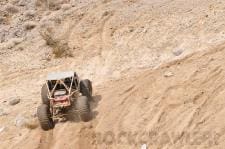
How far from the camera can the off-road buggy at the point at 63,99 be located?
1298 centimetres

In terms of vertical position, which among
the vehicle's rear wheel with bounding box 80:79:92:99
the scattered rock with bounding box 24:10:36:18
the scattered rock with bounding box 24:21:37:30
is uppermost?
the scattered rock with bounding box 24:10:36:18

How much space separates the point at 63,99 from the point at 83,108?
72cm

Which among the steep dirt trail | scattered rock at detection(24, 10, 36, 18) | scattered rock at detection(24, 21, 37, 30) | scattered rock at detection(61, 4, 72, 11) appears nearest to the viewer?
the steep dirt trail

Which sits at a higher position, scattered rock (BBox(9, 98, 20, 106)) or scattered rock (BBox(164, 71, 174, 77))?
scattered rock (BBox(164, 71, 174, 77))

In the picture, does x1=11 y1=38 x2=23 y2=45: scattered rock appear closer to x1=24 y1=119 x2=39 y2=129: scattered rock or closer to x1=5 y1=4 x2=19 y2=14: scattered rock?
x1=5 y1=4 x2=19 y2=14: scattered rock

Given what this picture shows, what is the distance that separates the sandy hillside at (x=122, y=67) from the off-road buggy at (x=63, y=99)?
1.08 feet

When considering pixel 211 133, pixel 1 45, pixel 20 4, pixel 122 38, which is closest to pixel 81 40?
pixel 122 38

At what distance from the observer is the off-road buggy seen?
1298 centimetres

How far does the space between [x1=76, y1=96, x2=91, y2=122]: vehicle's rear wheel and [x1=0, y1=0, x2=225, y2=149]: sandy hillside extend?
8.6 inches

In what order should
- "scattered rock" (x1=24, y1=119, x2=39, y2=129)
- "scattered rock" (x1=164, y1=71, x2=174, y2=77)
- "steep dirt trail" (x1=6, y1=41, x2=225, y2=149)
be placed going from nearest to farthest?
"steep dirt trail" (x1=6, y1=41, x2=225, y2=149) < "scattered rock" (x1=24, y1=119, x2=39, y2=129) < "scattered rock" (x1=164, y1=71, x2=174, y2=77)

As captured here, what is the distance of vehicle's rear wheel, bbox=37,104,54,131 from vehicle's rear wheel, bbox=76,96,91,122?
2.83ft

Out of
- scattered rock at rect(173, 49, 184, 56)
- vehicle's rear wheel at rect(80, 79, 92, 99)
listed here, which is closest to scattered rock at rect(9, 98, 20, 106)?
vehicle's rear wheel at rect(80, 79, 92, 99)

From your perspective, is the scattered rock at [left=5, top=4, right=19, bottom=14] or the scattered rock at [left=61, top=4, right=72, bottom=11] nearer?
the scattered rock at [left=5, top=4, right=19, bottom=14]

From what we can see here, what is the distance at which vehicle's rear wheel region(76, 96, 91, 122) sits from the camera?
12.9 m
